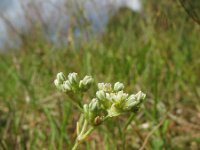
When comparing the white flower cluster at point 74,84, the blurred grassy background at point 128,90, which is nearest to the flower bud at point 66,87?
the white flower cluster at point 74,84

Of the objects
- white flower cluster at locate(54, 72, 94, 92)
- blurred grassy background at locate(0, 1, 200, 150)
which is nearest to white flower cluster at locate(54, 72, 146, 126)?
white flower cluster at locate(54, 72, 94, 92)

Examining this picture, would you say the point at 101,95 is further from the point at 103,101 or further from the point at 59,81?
the point at 59,81

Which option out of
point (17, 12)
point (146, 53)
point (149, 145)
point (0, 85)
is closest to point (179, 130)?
point (149, 145)

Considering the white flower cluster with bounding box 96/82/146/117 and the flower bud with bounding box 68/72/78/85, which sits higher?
the flower bud with bounding box 68/72/78/85

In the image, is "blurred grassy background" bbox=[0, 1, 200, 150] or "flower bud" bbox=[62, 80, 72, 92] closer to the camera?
"flower bud" bbox=[62, 80, 72, 92]

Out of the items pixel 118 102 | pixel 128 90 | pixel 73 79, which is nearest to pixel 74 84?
pixel 73 79

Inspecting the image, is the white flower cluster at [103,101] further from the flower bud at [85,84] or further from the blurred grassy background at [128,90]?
the blurred grassy background at [128,90]

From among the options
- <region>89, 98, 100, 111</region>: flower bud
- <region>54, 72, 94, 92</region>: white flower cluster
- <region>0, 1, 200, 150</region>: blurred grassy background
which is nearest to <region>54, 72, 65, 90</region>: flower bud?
<region>54, 72, 94, 92</region>: white flower cluster

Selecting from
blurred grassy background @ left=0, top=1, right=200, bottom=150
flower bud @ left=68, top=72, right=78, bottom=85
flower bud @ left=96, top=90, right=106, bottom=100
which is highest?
blurred grassy background @ left=0, top=1, right=200, bottom=150

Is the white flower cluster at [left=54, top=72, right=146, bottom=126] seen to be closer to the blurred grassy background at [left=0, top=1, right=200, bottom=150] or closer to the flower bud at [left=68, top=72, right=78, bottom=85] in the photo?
the flower bud at [left=68, top=72, right=78, bottom=85]

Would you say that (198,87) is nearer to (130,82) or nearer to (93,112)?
(130,82)
